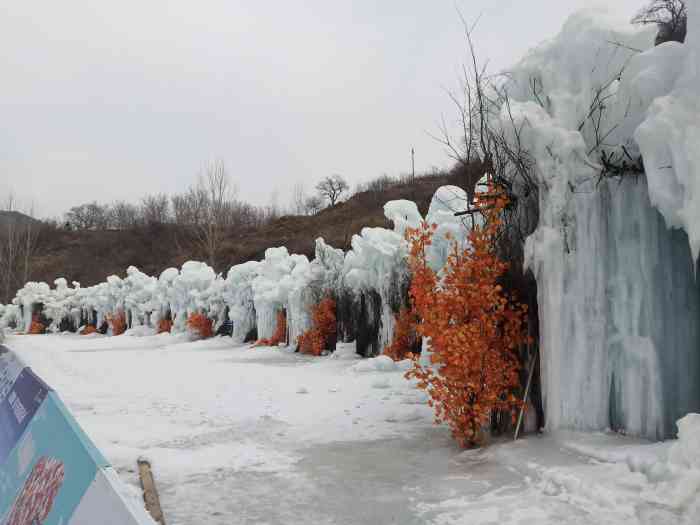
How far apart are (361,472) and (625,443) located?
6.52 feet

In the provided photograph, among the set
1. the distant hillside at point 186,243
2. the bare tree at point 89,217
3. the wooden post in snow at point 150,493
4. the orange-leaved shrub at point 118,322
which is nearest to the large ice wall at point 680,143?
the wooden post in snow at point 150,493

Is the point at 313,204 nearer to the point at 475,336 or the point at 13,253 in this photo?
the point at 13,253

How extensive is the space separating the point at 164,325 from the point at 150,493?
2019 cm

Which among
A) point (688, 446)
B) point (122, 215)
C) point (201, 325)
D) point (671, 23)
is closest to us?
point (688, 446)

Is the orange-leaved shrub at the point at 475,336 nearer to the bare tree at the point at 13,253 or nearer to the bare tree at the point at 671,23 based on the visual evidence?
the bare tree at the point at 671,23

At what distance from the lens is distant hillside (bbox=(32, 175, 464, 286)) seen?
3400 cm

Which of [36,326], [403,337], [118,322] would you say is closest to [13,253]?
[36,326]

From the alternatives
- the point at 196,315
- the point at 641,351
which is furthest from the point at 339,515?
the point at 196,315

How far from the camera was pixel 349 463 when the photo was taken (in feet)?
14.9

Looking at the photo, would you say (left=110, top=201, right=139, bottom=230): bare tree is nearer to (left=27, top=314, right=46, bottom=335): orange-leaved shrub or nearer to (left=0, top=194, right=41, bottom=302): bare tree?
(left=0, top=194, right=41, bottom=302): bare tree

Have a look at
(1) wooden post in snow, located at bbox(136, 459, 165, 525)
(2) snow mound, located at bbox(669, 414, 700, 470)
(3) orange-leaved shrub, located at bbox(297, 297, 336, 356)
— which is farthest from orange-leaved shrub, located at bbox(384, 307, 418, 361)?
(2) snow mound, located at bbox(669, 414, 700, 470)

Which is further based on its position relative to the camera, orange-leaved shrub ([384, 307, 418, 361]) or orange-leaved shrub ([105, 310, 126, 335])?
orange-leaved shrub ([105, 310, 126, 335])

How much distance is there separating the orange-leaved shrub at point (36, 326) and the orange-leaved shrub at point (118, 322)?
7292mm

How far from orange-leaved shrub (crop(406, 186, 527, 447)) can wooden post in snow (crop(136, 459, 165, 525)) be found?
227 cm
